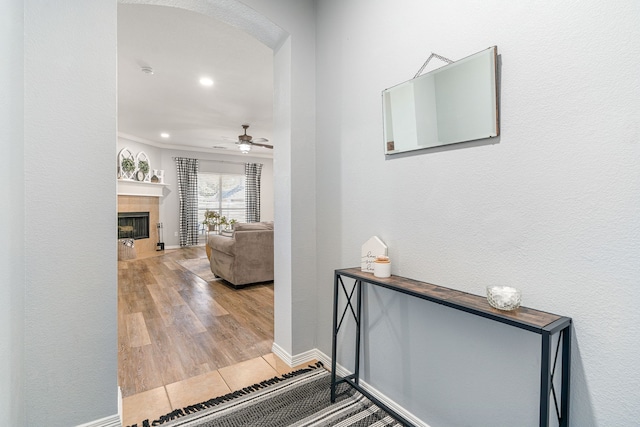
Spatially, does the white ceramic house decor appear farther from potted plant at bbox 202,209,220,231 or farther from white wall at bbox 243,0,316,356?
potted plant at bbox 202,209,220,231

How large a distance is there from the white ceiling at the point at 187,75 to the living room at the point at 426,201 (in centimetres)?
96

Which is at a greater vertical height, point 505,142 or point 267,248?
point 505,142

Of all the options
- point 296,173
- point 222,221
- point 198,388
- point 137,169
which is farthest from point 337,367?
point 222,221

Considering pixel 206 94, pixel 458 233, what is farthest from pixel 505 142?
pixel 206 94

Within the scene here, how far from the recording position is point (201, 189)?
816cm

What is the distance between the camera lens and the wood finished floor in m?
2.09

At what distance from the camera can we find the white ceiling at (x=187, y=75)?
2.64m

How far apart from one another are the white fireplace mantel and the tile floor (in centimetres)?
536

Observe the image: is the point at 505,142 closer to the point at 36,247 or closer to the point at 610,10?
the point at 610,10

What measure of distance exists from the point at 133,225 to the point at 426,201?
6.85 m

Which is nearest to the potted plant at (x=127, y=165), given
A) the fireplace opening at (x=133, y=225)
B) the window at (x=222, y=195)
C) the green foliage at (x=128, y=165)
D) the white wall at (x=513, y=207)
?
the green foliage at (x=128, y=165)

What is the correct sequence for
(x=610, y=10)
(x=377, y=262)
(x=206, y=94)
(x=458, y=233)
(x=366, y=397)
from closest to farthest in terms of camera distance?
(x=610, y=10), (x=458, y=233), (x=377, y=262), (x=366, y=397), (x=206, y=94)

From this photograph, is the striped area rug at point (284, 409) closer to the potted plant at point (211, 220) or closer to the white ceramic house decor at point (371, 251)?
the white ceramic house decor at point (371, 251)

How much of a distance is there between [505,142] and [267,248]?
350 centimetres
